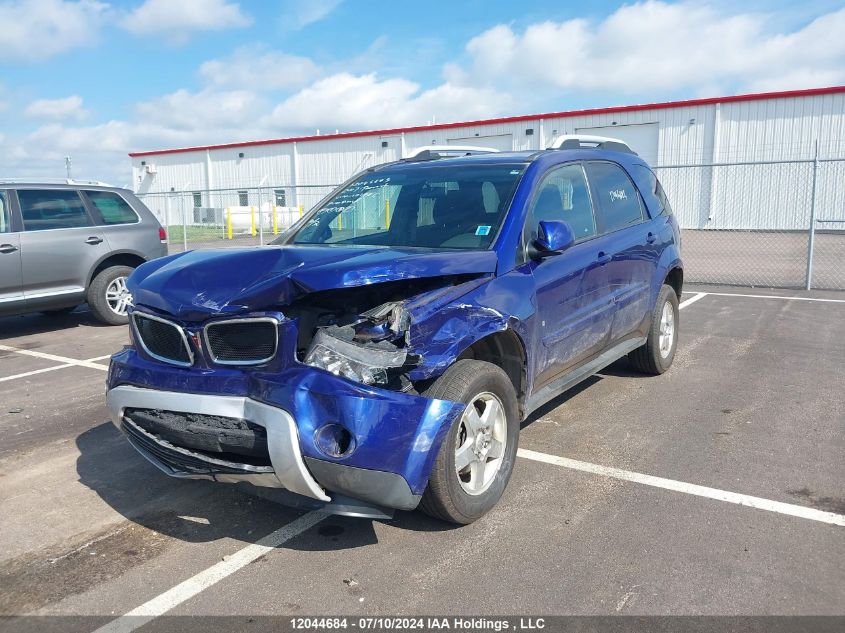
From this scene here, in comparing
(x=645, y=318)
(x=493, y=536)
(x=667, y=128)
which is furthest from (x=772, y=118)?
(x=493, y=536)

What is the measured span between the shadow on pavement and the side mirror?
1.64 m

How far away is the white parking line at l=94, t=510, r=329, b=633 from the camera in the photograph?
9.46ft

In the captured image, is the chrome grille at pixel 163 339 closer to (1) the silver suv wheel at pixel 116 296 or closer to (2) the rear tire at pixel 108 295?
(2) the rear tire at pixel 108 295

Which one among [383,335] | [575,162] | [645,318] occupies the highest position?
[575,162]

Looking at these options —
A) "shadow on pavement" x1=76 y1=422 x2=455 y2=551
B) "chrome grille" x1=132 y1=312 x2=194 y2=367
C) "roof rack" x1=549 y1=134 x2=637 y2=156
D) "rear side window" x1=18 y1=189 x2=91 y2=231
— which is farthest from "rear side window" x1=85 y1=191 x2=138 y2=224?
"chrome grille" x1=132 y1=312 x2=194 y2=367

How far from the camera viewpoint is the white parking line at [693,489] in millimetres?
3656

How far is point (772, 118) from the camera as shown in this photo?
25922 millimetres

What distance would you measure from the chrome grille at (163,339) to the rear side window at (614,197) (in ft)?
10.1

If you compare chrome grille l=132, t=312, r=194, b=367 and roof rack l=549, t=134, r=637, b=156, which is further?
roof rack l=549, t=134, r=637, b=156

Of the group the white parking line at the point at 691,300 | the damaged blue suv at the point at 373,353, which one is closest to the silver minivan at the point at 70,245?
the damaged blue suv at the point at 373,353

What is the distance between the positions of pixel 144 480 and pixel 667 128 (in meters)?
27.6

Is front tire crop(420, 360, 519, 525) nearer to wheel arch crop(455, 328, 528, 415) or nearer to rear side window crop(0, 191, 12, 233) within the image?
wheel arch crop(455, 328, 528, 415)

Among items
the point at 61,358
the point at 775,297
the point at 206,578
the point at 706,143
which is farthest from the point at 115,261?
the point at 706,143

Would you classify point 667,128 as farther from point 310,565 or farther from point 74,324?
point 310,565
